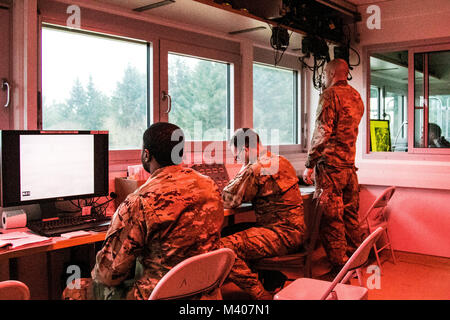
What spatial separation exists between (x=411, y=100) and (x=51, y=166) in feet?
11.3

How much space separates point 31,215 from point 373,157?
3.38m

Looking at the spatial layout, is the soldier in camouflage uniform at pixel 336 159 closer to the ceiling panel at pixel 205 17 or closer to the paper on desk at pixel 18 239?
the ceiling panel at pixel 205 17

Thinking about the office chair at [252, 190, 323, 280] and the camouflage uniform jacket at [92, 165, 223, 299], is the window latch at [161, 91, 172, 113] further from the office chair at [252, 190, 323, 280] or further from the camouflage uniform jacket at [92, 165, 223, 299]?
the camouflage uniform jacket at [92, 165, 223, 299]

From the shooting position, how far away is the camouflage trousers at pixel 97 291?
5.58 feet

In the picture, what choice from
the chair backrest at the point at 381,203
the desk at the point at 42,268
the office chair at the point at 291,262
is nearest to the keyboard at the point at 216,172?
the desk at the point at 42,268

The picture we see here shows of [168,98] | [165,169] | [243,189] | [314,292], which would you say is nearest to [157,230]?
[165,169]

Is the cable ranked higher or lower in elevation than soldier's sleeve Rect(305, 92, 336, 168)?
higher

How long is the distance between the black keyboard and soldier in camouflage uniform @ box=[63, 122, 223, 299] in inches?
19.2

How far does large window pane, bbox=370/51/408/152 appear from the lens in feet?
14.5

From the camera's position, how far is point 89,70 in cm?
296

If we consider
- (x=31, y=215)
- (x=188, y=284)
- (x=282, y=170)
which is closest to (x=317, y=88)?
(x=282, y=170)

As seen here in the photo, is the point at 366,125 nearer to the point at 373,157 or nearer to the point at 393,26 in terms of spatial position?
the point at 373,157

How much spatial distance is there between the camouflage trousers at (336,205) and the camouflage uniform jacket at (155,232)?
2005 millimetres

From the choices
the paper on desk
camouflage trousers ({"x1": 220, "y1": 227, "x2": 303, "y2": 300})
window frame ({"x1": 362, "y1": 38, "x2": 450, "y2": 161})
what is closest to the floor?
camouflage trousers ({"x1": 220, "y1": 227, "x2": 303, "y2": 300})
